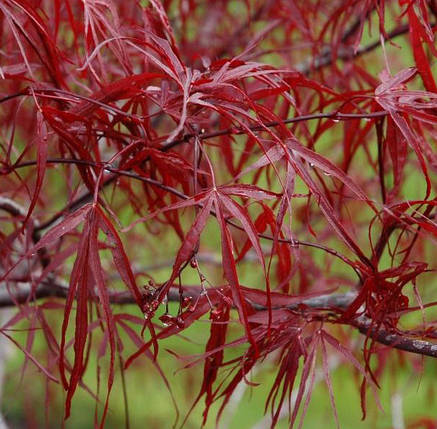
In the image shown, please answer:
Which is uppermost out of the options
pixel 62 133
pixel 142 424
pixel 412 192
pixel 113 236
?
pixel 412 192

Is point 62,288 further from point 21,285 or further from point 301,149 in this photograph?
point 301,149

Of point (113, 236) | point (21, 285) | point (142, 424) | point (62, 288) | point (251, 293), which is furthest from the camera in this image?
point (142, 424)

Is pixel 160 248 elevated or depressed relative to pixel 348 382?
elevated

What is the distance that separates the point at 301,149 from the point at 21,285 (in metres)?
0.57

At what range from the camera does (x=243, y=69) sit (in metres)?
0.64

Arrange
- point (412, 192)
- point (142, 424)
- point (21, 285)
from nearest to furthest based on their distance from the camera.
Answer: point (21, 285) < point (142, 424) < point (412, 192)

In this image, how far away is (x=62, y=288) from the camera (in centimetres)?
94

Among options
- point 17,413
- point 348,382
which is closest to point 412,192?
point 348,382

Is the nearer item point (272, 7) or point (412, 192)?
point (272, 7)

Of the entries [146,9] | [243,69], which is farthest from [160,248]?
[243,69]

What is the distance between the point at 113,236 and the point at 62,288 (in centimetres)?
36

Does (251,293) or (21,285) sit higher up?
(21,285)

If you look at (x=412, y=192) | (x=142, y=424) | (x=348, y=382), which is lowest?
(x=142, y=424)

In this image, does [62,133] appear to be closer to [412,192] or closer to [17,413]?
[17,413]
